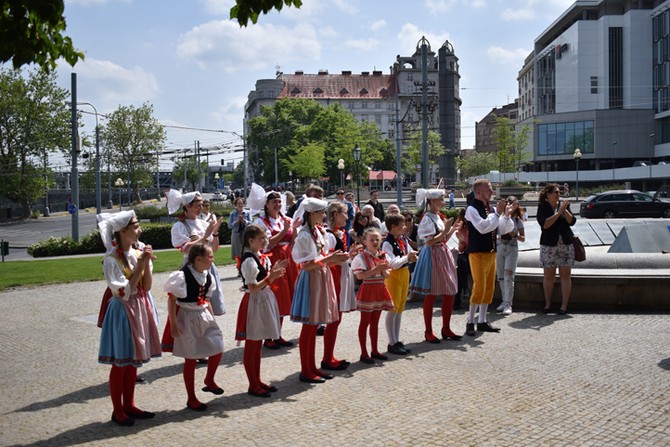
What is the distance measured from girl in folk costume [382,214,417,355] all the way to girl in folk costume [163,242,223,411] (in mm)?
2876

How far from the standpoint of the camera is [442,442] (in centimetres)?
570

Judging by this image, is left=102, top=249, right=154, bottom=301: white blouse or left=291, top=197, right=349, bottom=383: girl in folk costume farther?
left=291, top=197, right=349, bottom=383: girl in folk costume

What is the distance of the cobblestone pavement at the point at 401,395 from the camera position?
19.4 ft

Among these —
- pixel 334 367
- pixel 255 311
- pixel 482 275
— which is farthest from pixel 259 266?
pixel 482 275

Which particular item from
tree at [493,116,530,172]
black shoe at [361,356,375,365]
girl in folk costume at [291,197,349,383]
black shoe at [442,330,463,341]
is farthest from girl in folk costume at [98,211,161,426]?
tree at [493,116,530,172]

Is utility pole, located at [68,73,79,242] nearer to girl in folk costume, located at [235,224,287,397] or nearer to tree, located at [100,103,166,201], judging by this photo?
girl in folk costume, located at [235,224,287,397]

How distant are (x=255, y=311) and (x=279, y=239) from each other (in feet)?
7.40

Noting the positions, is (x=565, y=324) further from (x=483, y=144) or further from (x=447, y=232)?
(x=483, y=144)

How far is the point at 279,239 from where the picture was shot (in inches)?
370

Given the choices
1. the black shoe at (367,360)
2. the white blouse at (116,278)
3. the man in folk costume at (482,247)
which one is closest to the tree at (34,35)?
the white blouse at (116,278)

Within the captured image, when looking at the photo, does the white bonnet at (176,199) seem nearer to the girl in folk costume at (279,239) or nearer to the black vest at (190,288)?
the girl in folk costume at (279,239)

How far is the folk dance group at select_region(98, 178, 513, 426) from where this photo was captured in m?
6.48

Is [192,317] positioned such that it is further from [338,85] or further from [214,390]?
[338,85]

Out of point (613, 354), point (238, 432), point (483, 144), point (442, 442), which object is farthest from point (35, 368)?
point (483, 144)
